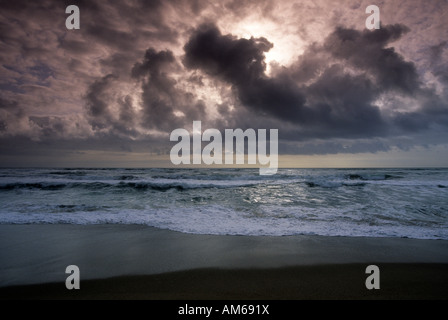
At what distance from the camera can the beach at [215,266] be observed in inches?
117

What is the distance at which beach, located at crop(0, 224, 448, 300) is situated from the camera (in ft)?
9.78

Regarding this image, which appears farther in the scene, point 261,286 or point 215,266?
point 215,266

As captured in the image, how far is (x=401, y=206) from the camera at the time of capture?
8836 millimetres

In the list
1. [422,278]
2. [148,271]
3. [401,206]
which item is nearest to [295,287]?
[422,278]

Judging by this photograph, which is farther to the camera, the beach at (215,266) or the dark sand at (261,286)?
the beach at (215,266)

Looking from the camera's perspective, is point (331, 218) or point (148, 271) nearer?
point (148, 271)

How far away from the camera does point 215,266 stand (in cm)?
376

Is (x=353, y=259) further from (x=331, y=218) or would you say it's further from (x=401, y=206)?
(x=401, y=206)

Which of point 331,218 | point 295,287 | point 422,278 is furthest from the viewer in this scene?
point 331,218

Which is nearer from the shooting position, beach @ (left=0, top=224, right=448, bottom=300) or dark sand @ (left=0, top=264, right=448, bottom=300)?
dark sand @ (left=0, top=264, right=448, bottom=300)

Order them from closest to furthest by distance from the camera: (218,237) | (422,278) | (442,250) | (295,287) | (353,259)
→ (295,287) < (422,278) < (353,259) < (442,250) < (218,237)
